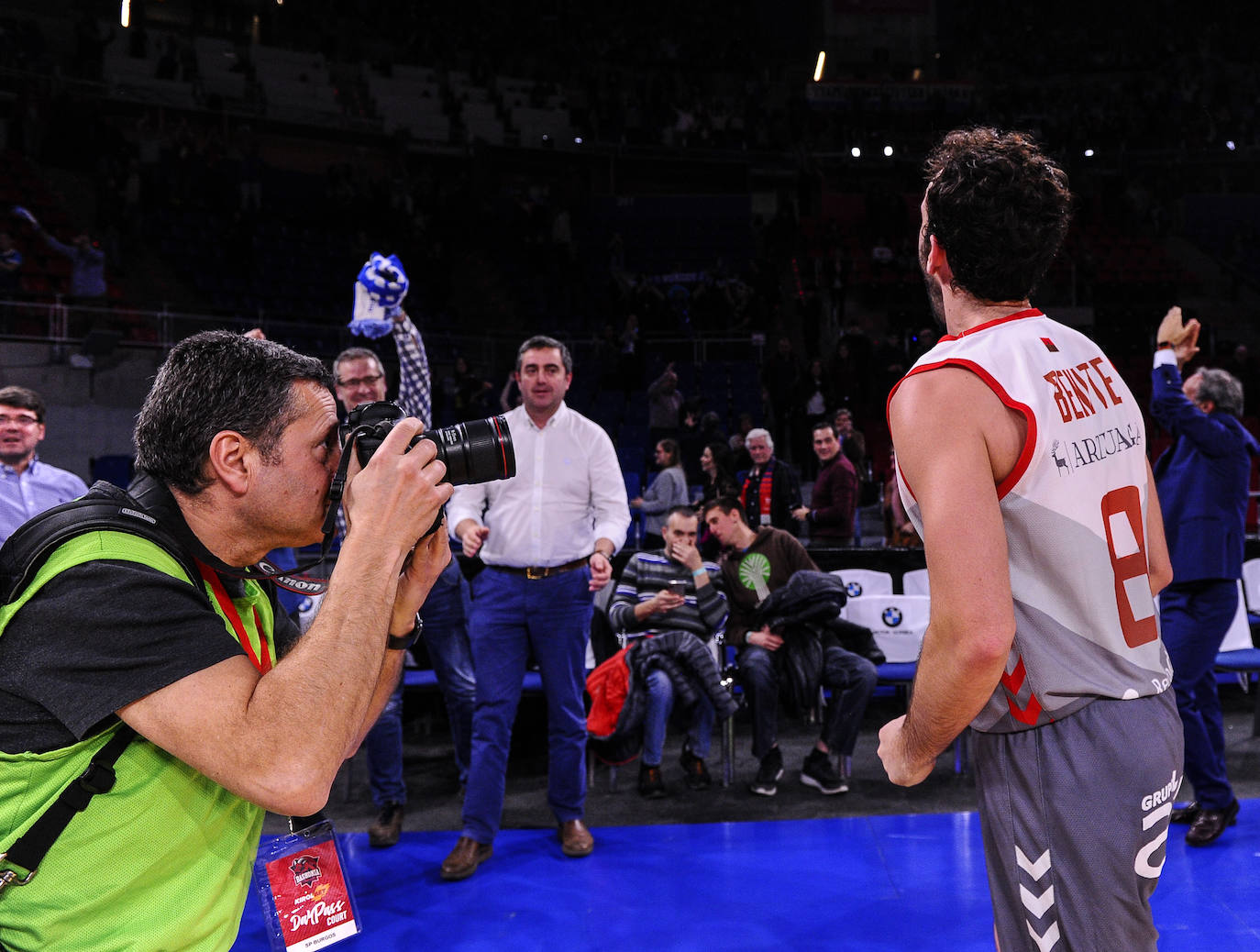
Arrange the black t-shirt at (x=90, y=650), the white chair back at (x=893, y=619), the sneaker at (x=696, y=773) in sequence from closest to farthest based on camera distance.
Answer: the black t-shirt at (x=90, y=650) < the sneaker at (x=696, y=773) < the white chair back at (x=893, y=619)

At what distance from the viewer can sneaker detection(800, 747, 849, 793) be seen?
14.1ft

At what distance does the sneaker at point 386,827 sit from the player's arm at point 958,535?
2.93 meters

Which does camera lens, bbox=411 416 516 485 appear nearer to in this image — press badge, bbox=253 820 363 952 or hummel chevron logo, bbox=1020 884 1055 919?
press badge, bbox=253 820 363 952

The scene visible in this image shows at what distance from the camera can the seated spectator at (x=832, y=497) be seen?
635 cm

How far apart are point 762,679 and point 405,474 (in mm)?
3448

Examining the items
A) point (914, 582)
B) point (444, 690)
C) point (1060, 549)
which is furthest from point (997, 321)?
point (914, 582)

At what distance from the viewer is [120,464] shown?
323 inches

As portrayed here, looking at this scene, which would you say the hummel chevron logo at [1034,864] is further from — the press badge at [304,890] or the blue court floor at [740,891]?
the blue court floor at [740,891]

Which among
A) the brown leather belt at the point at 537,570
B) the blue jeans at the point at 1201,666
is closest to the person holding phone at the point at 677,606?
the brown leather belt at the point at 537,570

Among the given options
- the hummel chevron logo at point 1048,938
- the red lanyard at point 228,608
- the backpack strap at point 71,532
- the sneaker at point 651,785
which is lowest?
the sneaker at point 651,785

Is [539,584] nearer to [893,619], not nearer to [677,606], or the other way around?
[677,606]

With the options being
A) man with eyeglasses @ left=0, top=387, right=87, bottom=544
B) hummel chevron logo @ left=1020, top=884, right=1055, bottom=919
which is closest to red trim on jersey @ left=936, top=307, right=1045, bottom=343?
hummel chevron logo @ left=1020, top=884, right=1055, bottom=919

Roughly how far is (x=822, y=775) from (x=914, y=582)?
179cm

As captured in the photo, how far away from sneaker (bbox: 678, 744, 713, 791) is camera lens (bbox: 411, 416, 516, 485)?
3.21 m
